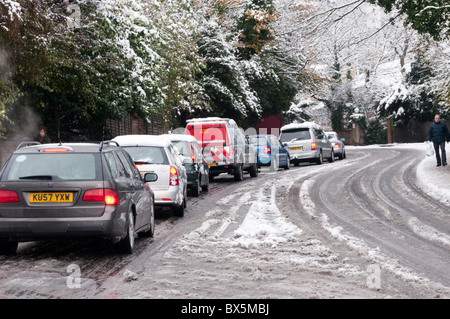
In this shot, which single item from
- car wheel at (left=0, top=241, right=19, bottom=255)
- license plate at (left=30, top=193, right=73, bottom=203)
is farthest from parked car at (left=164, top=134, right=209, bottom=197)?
license plate at (left=30, top=193, right=73, bottom=203)

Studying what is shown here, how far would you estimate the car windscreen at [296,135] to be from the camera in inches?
1225

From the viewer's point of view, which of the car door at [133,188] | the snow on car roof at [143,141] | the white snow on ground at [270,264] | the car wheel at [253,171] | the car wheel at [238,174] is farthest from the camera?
the car wheel at [253,171]

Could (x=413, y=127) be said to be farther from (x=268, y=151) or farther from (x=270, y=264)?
(x=270, y=264)

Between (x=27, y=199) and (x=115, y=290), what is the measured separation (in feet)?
8.01

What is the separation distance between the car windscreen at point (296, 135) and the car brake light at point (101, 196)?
75.8 feet

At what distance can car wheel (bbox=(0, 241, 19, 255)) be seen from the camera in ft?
28.7

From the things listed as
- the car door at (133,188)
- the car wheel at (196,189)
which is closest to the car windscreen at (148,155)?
the car door at (133,188)

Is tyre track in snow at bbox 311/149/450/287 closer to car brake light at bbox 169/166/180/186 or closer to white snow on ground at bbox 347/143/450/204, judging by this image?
white snow on ground at bbox 347/143/450/204

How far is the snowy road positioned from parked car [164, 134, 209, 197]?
2.20 metres

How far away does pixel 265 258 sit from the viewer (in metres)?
8.29

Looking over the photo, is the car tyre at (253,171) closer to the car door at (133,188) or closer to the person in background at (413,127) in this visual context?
the car door at (133,188)

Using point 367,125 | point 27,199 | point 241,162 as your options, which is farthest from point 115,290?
point 367,125

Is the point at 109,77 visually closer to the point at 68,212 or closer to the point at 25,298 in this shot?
the point at 68,212

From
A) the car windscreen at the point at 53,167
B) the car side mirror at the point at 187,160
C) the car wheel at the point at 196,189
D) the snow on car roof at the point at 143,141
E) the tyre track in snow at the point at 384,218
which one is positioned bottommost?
the tyre track in snow at the point at 384,218
